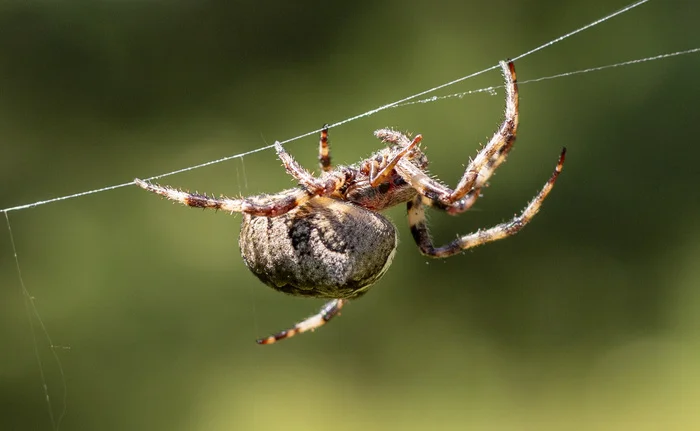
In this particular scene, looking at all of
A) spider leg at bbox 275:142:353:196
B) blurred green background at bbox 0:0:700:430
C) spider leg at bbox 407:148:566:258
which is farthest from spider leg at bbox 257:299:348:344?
blurred green background at bbox 0:0:700:430

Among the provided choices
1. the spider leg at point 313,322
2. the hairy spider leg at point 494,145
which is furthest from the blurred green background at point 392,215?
the hairy spider leg at point 494,145

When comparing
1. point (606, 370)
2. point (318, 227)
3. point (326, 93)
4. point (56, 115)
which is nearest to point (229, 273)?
point (326, 93)

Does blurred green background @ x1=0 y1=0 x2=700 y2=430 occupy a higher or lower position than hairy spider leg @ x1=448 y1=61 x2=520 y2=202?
lower

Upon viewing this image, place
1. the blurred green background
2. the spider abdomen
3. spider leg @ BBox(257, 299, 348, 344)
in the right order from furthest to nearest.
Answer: the blurred green background → spider leg @ BBox(257, 299, 348, 344) → the spider abdomen

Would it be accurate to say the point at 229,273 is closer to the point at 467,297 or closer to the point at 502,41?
the point at 467,297

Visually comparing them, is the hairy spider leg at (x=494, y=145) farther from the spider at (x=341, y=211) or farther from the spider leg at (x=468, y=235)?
the spider leg at (x=468, y=235)

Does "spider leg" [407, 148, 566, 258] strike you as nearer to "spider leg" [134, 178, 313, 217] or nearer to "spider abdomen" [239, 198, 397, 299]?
"spider abdomen" [239, 198, 397, 299]
